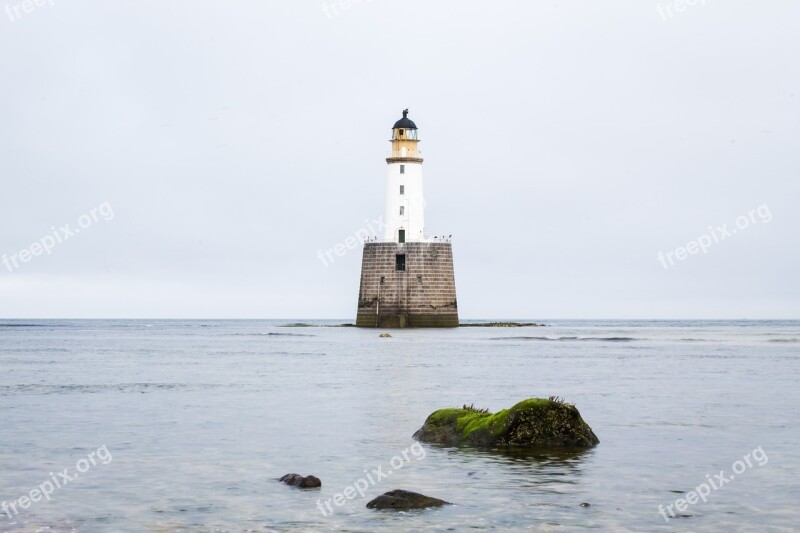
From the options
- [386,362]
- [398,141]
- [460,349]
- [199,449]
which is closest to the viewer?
[199,449]

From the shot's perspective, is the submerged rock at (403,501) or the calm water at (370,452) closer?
the calm water at (370,452)

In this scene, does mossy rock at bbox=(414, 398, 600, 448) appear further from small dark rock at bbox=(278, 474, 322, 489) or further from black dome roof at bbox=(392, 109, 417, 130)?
black dome roof at bbox=(392, 109, 417, 130)

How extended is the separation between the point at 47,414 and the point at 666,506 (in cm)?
1669

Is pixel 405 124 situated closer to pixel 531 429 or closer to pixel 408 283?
pixel 408 283

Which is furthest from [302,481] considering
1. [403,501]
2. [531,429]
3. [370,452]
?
[531,429]

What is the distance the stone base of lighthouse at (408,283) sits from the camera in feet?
300

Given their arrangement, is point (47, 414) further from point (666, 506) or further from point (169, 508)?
point (666, 506)

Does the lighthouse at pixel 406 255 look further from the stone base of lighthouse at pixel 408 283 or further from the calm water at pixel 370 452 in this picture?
the calm water at pixel 370 452

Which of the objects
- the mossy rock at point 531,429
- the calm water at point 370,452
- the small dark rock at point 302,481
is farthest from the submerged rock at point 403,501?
the mossy rock at point 531,429

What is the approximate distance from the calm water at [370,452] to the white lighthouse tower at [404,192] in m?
48.4

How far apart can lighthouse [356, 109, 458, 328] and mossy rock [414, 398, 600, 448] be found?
70137 mm

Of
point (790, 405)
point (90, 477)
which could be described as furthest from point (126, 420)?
point (790, 405)

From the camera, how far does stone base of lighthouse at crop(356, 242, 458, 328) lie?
9144 centimetres

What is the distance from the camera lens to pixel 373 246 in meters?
92.3
